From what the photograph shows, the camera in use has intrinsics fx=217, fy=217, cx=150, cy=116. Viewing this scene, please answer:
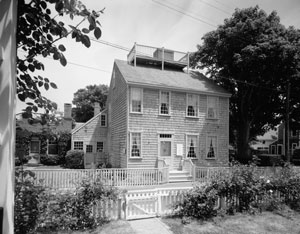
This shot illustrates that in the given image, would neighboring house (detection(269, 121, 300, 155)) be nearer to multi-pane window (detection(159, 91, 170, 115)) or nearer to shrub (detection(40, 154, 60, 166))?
multi-pane window (detection(159, 91, 170, 115))

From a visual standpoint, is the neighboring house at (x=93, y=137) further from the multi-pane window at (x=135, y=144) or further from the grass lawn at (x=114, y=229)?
the grass lawn at (x=114, y=229)

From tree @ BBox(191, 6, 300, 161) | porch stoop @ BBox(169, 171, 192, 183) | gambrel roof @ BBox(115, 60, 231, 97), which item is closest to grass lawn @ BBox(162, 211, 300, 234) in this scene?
porch stoop @ BBox(169, 171, 192, 183)

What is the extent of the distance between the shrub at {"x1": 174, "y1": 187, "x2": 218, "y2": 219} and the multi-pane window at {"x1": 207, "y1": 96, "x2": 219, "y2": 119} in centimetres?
1153

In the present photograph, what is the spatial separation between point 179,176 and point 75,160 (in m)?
9.95

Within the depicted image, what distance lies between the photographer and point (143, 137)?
15039 millimetres

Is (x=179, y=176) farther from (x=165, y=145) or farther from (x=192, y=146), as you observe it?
(x=192, y=146)

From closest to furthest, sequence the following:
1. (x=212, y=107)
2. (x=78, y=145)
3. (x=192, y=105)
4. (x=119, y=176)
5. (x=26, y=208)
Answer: (x=26, y=208) → (x=119, y=176) → (x=192, y=105) → (x=212, y=107) → (x=78, y=145)

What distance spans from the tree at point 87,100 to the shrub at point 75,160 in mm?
25137

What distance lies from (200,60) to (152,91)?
29.4ft

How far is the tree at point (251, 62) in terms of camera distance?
1714cm

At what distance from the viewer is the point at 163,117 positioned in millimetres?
15789

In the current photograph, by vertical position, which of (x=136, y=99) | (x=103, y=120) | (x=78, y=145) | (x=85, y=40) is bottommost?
(x=78, y=145)

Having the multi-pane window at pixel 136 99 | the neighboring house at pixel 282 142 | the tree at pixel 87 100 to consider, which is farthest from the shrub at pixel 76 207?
the tree at pixel 87 100

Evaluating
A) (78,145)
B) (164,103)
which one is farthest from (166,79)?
(78,145)
